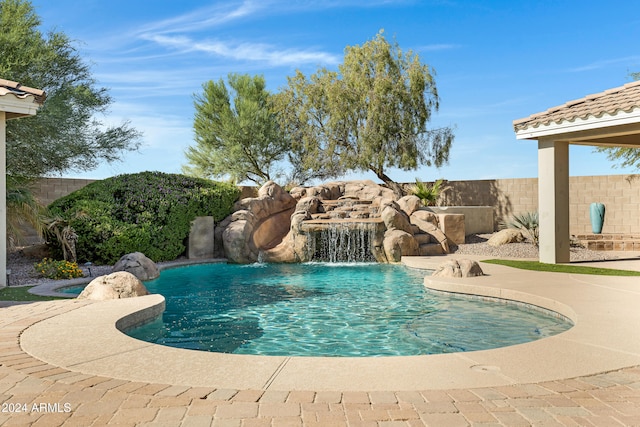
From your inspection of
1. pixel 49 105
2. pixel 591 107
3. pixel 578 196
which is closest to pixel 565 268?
pixel 591 107

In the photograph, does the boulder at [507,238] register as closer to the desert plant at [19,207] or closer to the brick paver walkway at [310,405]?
the desert plant at [19,207]

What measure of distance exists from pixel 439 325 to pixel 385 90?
18.7 meters

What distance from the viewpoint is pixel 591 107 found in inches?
464

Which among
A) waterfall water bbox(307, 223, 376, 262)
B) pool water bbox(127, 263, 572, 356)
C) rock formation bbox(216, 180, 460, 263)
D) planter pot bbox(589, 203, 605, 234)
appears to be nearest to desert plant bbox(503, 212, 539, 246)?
rock formation bbox(216, 180, 460, 263)

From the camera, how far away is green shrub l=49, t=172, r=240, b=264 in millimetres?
13852

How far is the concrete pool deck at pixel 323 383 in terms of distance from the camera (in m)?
3.28

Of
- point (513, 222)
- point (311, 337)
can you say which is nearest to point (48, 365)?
point (311, 337)

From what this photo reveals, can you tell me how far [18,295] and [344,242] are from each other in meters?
9.33

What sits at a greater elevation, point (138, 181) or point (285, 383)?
point (138, 181)

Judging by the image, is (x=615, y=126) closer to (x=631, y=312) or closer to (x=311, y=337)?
(x=631, y=312)

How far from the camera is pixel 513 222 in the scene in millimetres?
16891

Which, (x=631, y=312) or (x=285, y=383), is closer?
(x=285, y=383)

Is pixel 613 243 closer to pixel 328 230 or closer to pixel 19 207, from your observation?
pixel 328 230

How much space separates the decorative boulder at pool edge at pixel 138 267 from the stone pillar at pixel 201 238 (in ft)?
14.4
